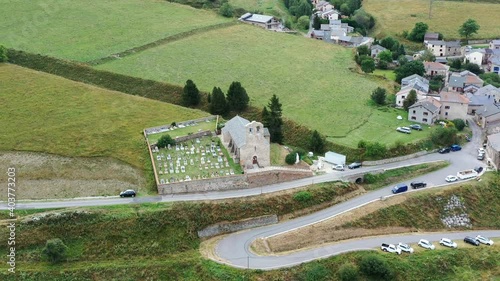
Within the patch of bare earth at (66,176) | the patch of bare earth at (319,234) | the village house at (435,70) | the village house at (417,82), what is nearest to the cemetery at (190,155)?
the patch of bare earth at (66,176)

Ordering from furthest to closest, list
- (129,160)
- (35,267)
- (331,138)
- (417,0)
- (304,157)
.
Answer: (417,0)
(331,138)
(304,157)
(129,160)
(35,267)

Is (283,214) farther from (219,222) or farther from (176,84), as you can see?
(176,84)

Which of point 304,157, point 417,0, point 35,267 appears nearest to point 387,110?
point 304,157

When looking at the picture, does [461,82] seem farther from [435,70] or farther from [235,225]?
[235,225]

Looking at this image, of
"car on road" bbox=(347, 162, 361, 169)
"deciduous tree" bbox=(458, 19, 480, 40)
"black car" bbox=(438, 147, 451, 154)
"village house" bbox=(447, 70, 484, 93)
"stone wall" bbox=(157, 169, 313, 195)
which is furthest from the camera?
"deciduous tree" bbox=(458, 19, 480, 40)

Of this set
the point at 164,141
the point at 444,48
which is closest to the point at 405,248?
the point at 164,141

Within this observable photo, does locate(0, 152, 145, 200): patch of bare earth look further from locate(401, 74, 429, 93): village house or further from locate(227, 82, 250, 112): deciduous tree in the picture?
locate(401, 74, 429, 93): village house

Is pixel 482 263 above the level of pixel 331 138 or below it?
below

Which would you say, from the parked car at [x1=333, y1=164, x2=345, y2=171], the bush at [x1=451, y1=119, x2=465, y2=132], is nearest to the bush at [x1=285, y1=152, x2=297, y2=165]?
the parked car at [x1=333, y1=164, x2=345, y2=171]
